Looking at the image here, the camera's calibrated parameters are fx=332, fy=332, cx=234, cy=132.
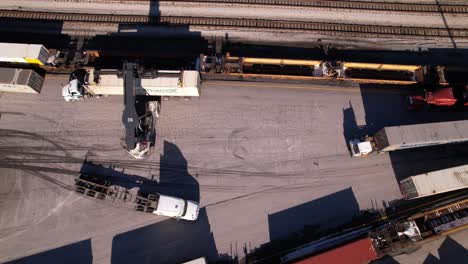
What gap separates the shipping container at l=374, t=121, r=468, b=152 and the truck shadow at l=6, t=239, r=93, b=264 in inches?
1277

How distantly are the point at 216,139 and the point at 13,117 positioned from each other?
23846 mm

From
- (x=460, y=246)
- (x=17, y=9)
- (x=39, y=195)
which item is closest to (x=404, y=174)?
(x=460, y=246)

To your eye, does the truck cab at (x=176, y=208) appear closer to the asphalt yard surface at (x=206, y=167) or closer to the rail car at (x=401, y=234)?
the asphalt yard surface at (x=206, y=167)

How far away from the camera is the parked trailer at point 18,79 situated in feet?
123

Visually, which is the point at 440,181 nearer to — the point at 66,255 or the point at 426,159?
the point at 426,159

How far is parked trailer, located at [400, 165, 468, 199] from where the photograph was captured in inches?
1273

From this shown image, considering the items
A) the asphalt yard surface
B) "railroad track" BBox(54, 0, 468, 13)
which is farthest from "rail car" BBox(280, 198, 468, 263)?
"railroad track" BBox(54, 0, 468, 13)

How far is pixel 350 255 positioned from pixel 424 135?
1422 cm

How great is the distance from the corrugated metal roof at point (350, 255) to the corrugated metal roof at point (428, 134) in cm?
1032

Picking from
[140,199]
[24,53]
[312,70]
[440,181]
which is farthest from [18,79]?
[440,181]

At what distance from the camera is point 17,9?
43.2 meters

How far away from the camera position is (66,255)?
3381cm

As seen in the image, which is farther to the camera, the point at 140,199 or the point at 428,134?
the point at 140,199

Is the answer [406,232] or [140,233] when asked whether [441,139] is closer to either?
[406,232]
